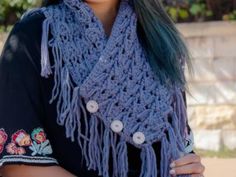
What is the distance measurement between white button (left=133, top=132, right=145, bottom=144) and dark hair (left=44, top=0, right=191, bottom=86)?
9.3 inches

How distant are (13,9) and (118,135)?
19.1ft

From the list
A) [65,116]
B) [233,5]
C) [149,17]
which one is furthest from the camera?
[233,5]

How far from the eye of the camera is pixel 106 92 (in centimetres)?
216

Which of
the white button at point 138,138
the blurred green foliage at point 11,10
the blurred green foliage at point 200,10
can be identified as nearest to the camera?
the white button at point 138,138

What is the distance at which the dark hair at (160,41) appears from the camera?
7.75 ft

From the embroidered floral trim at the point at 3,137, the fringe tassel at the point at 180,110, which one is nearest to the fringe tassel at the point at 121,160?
the fringe tassel at the point at 180,110

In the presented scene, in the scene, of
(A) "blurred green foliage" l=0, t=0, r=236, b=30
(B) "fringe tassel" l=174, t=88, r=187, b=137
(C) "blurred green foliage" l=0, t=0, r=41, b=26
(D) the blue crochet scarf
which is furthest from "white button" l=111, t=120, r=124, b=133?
(C) "blurred green foliage" l=0, t=0, r=41, b=26

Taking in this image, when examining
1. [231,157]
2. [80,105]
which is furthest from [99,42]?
[231,157]

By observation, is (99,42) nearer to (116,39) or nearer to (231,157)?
(116,39)

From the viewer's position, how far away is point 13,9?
7.79 m

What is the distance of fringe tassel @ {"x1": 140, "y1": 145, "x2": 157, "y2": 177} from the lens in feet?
7.13

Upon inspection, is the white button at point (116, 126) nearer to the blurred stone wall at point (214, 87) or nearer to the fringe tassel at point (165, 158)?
the fringe tassel at point (165, 158)

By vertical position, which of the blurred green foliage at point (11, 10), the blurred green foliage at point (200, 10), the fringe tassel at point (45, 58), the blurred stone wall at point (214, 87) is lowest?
the blurred stone wall at point (214, 87)

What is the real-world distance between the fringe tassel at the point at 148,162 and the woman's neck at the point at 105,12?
415mm
